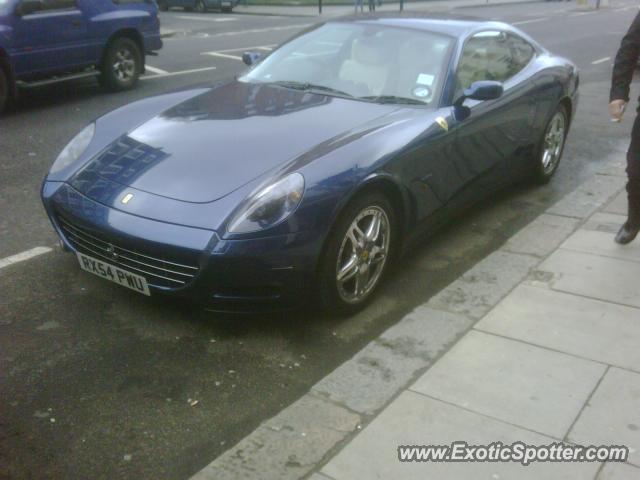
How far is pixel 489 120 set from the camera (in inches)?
204

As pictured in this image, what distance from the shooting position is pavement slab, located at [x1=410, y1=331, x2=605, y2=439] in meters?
3.14

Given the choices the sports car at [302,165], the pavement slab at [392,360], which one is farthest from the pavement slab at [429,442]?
the sports car at [302,165]

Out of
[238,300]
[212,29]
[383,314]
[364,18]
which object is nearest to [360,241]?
[383,314]

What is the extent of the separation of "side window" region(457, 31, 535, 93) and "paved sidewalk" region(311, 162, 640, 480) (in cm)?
124

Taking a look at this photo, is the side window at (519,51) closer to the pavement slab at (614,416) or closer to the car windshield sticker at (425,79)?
the car windshield sticker at (425,79)

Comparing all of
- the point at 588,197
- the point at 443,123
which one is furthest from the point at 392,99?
the point at 588,197

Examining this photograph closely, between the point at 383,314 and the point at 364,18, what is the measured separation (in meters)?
2.41

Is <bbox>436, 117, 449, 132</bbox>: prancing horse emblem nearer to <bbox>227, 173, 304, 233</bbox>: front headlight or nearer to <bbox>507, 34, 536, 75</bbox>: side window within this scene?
<bbox>227, 173, 304, 233</bbox>: front headlight

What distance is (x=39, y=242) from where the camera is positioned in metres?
4.95

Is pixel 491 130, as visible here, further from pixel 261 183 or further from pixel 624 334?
pixel 261 183

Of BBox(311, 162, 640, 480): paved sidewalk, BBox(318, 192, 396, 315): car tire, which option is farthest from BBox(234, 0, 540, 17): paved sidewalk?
BBox(318, 192, 396, 315): car tire

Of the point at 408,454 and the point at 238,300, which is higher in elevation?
the point at 238,300

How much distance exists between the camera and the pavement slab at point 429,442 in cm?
277

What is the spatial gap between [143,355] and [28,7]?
6.70 meters
